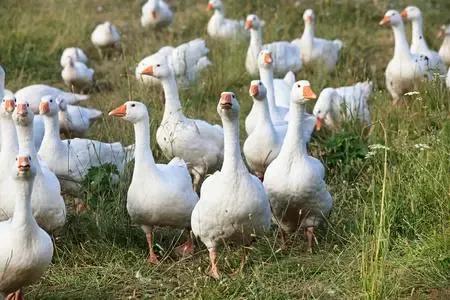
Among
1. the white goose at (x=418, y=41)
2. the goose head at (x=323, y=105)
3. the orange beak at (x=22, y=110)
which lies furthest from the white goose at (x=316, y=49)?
the orange beak at (x=22, y=110)

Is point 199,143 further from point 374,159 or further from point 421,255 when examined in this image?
point 421,255

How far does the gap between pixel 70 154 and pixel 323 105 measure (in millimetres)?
2799

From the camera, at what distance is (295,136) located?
6.70m

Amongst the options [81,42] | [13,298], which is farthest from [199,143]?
[81,42]

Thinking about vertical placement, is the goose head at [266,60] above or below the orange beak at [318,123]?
above

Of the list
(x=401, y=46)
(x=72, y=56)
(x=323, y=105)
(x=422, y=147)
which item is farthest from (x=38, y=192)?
(x=72, y=56)

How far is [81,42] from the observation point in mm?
13469

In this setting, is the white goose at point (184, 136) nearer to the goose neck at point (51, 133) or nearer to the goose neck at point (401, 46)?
the goose neck at point (51, 133)

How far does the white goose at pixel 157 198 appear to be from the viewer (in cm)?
661

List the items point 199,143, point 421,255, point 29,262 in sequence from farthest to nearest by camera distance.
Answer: point 199,143
point 421,255
point 29,262

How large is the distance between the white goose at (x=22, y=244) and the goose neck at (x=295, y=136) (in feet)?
6.10

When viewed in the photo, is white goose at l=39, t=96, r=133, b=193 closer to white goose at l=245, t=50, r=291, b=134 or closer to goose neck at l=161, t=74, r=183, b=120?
goose neck at l=161, t=74, r=183, b=120

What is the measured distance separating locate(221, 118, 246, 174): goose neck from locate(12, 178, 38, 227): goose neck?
1236 mm

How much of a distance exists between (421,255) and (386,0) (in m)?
9.19
